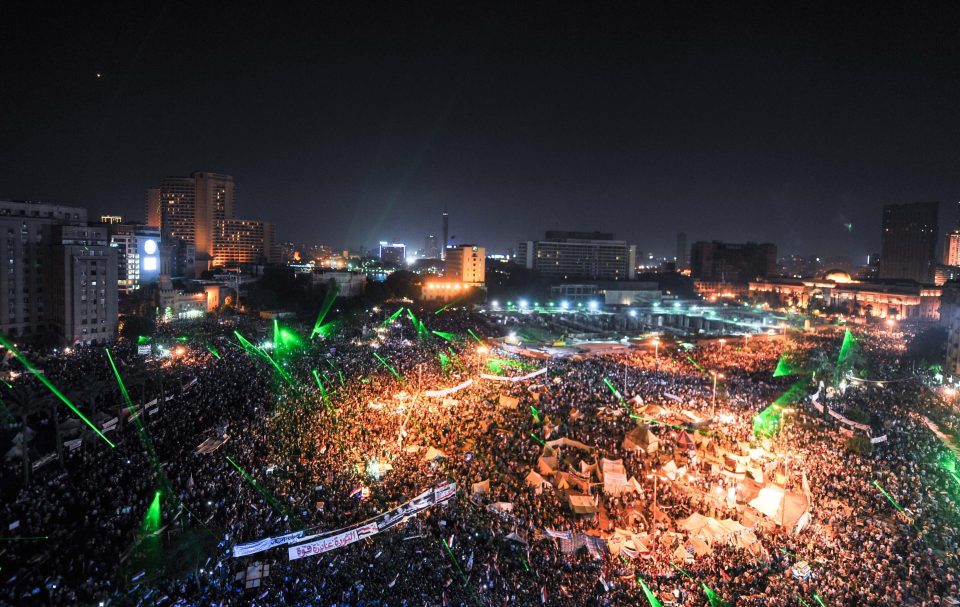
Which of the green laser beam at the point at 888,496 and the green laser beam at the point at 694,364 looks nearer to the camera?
the green laser beam at the point at 888,496

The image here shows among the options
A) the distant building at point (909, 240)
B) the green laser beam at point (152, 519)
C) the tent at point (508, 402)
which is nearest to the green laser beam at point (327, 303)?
the tent at point (508, 402)

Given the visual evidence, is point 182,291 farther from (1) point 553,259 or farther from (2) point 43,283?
(1) point 553,259

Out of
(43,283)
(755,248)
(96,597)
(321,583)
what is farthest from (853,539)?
(755,248)

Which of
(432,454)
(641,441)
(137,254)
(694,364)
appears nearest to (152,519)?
(432,454)

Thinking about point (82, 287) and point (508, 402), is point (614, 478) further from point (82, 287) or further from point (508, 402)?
point (82, 287)

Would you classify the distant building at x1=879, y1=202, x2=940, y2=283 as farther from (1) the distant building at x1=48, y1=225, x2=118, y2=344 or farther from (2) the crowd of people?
(1) the distant building at x1=48, y1=225, x2=118, y2=344

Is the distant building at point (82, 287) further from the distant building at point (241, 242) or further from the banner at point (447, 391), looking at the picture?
the distant building at point (241, 242)
